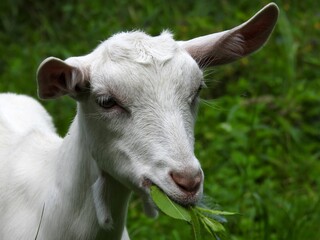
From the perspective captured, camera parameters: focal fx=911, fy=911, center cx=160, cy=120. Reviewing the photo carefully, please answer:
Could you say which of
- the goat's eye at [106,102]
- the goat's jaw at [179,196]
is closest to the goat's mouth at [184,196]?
the goat's jaw at [179,196]

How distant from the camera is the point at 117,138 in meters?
3.36

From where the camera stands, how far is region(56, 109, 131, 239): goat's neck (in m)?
3.57

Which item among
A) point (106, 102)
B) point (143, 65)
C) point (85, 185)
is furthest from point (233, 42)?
point (85, 185)

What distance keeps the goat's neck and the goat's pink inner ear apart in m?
0.20

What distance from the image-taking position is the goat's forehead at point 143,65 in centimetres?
326

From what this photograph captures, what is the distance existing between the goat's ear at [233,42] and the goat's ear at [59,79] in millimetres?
468

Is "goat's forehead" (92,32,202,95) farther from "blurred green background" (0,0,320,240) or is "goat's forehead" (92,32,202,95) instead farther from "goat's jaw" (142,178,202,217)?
"blurred green background" (0,0,320,240)

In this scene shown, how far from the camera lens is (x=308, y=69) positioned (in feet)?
23.8

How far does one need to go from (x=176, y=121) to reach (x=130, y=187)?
341mm

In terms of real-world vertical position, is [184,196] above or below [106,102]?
below

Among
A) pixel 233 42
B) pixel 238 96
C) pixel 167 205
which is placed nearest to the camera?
pixel 167 205

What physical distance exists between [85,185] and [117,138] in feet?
1.20

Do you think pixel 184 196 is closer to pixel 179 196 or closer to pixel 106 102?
pixel 179 196

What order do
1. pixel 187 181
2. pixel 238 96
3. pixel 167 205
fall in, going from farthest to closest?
1. pixel 238 96
2. pixel 167 205
3. pixel 187 181
